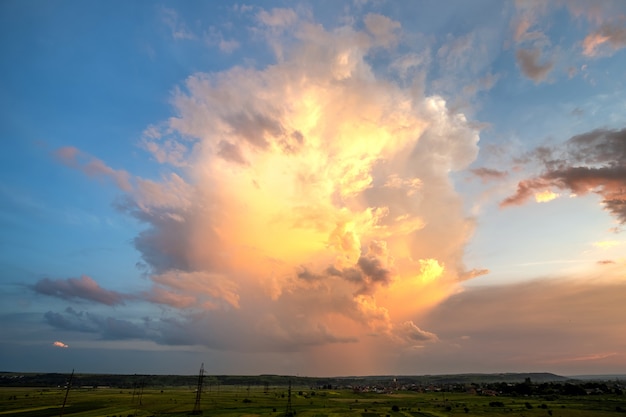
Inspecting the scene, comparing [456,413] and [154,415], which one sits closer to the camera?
[154,415]

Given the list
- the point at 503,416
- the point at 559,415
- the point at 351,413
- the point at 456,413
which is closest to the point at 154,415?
the point at 351,413

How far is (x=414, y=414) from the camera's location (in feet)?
419

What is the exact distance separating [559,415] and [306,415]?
77.2m

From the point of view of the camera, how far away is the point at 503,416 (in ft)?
382

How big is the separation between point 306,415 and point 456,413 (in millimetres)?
48970

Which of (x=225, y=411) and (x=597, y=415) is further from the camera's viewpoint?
(x=225, y=411)

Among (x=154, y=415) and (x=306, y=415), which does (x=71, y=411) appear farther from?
(x=306, y=415)

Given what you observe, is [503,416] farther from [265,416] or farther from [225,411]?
[225,411]

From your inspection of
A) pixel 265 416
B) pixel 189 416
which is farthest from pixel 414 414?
pixel 189 416

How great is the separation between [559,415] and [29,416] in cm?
16149

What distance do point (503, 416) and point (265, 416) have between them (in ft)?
239

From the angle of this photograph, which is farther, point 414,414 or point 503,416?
point 414,414

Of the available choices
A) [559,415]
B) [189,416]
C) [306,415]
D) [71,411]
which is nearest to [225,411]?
[189,416]

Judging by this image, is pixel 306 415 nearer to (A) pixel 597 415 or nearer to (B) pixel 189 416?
(B) pixel 189 416
